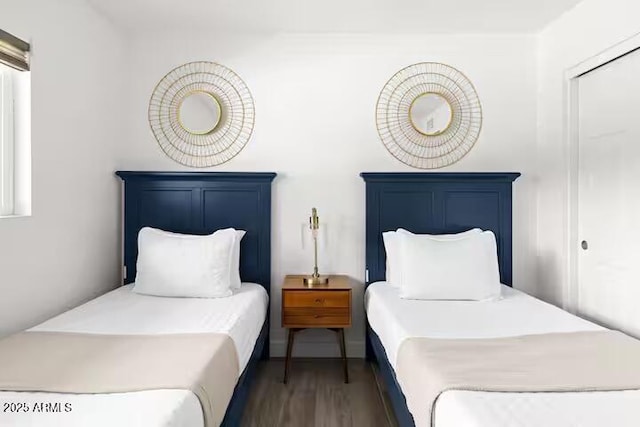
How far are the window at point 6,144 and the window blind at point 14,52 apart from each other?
0.09 metres

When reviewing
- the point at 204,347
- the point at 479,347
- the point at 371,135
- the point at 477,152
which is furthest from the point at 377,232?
the point at 204,347

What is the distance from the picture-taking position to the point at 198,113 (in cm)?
332

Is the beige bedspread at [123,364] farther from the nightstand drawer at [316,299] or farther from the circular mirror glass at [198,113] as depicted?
the circular mirror glass at [198,113]

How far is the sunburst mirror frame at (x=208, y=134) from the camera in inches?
130

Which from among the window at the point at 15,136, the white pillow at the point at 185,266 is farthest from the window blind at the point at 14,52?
the white pillow at the point at 185,266

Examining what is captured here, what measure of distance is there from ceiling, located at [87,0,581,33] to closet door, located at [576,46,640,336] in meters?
0.62

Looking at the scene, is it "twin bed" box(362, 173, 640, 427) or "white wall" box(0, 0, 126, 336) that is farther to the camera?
"white wall" box(0, 0, 126, 336)

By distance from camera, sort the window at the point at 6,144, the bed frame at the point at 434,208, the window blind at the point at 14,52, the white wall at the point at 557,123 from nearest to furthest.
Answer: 1. the window blind at the point at 14,52
2. the window at the point at 6,144
3. the white wall at the point at 557,123
4. the bed frame at the point at 434,208

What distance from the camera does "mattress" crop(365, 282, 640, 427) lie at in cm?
124

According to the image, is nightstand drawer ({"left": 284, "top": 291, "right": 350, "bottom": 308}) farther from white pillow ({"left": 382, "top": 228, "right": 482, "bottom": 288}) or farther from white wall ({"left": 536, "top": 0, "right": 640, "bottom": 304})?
white wall ({"left": 536, "top": 0, "right": 640, "bottom": 304})

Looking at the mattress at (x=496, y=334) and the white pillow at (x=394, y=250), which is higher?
the white pillow at (x=394, y=250)

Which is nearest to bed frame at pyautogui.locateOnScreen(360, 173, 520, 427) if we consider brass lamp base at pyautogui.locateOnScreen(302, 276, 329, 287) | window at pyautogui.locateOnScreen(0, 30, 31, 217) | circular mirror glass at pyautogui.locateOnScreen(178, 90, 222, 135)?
brass lamp base at pyautogui.locateOnScreen(302, 276, 329, 287)

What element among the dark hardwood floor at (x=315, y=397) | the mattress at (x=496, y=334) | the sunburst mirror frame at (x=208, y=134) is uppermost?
the sunburst mirror frame at (x=208, y=134)

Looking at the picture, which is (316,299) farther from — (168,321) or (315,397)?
(168,321)
